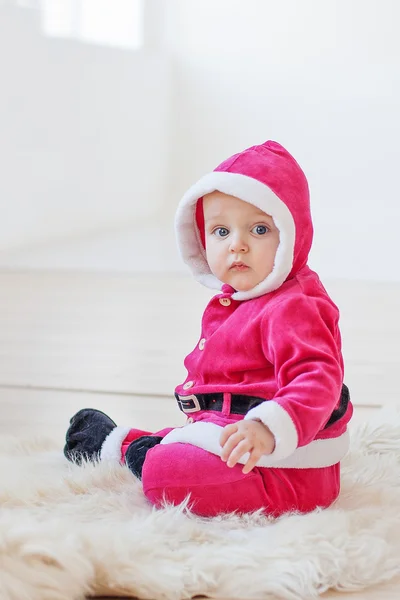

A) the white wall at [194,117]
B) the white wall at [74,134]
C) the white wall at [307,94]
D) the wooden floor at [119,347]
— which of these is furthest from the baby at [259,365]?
the white wall at [307,94]

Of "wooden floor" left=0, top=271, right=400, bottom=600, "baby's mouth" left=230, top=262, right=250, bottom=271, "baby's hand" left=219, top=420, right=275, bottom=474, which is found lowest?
"wooden floor" left=0, top=271, right=400, bottom=600

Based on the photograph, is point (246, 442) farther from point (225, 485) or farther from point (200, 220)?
point (200, 220)

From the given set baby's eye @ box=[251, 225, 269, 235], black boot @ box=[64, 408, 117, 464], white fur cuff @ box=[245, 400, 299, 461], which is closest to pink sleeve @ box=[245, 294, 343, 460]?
white fur cuff @ box=[245, 400, 299, 461]

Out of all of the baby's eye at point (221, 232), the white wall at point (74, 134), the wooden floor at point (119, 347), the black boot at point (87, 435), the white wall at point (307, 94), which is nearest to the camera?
the baby's eye at point (221, 232)

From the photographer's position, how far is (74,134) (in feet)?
18.5

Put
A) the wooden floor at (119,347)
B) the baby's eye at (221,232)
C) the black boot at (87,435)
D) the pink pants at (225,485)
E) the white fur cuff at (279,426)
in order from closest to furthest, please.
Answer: the white fur cuff at (279,426) < the pink pants at (225,485) < the baby's eye at (221,232) < the black boot at (87,435) < the wooden floor at (119,347)

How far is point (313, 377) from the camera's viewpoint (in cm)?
114

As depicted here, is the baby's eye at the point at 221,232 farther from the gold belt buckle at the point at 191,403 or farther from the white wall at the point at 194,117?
the white wall at the point at 194,117

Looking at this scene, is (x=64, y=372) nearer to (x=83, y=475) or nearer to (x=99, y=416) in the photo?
(x=99, y=416)

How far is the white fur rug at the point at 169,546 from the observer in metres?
0.98

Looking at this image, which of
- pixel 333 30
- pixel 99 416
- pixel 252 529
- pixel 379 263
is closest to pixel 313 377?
pixel 252 529

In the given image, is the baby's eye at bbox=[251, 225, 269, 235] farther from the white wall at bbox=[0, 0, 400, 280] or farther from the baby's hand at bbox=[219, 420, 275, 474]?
the white wall at bbox=[0, 0, 400, 280]

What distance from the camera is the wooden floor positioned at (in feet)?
6.01

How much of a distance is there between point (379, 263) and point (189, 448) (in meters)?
3.49
